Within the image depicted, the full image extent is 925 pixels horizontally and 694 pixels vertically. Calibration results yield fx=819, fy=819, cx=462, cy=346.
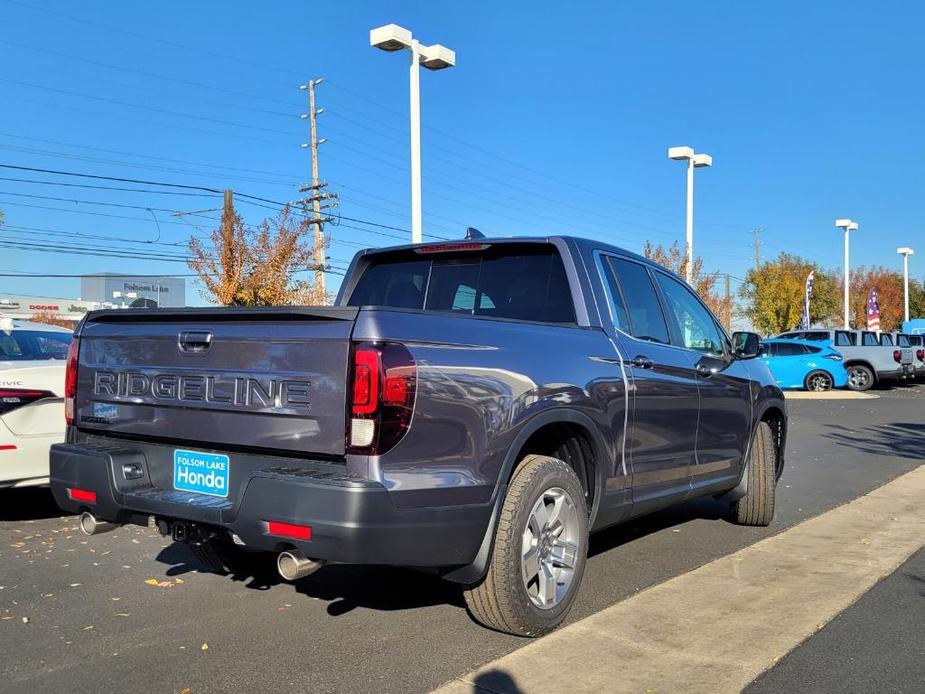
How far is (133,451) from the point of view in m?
3.76

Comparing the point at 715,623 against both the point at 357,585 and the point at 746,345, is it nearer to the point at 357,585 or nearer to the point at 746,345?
the point at 357,585

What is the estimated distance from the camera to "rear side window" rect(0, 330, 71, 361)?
6.69 m

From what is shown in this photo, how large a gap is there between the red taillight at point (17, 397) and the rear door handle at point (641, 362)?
13.9ft

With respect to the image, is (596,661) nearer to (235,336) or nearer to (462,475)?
(462,475)

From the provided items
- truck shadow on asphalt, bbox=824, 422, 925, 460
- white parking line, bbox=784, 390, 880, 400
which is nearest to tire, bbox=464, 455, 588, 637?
truck shadow on asphalt, bbox=824, 422, 925, 460

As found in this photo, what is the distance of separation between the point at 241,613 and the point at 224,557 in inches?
21.3

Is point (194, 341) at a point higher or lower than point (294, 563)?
higher

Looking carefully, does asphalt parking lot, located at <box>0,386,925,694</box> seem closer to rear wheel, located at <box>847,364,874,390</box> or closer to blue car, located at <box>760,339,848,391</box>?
blue car, located at <box>760,339,848,391</box>

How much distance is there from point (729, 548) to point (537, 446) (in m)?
2.42

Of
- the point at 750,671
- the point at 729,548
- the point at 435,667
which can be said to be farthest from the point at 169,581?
the point at 729,548

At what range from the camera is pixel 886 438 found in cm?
1255

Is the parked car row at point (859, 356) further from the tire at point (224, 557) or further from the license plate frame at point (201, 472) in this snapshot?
the license plate frame at point (201, 472)

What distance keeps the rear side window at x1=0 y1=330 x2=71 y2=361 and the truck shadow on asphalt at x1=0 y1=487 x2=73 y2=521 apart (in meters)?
1.09

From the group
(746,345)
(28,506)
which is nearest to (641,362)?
(746,345)
